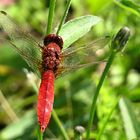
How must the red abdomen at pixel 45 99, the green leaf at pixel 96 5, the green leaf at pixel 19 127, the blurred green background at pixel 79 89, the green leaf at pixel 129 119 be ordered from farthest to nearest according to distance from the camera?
the green leaf at pixel 96 5, the green leaf at pixel 19 127, the blurred green background at pixel 79 89, the green leaf at pixel 129 119, the red abdomen at pixel 45 99

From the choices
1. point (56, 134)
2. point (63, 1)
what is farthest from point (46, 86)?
point (63, 1)

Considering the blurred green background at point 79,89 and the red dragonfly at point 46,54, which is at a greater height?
the blurred green background at point 79,89

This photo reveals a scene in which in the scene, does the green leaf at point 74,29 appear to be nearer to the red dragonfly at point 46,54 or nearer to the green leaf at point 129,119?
the red dragonfly at point 46,54

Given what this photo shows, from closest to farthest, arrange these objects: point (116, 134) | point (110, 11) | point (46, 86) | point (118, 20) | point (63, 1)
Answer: point (46, 86) → point (116, 134) → point (118, 20) → point (110, 11) → point (63, 1)

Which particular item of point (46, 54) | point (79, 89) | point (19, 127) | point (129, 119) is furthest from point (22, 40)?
point (79, 89)

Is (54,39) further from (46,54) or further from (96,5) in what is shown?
(96,5)

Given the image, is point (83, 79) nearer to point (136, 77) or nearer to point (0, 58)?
point (136, 77)

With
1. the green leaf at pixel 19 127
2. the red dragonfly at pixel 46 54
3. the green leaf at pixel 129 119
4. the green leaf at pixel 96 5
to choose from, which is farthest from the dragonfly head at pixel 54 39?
the green leaf at pixel 96 5
